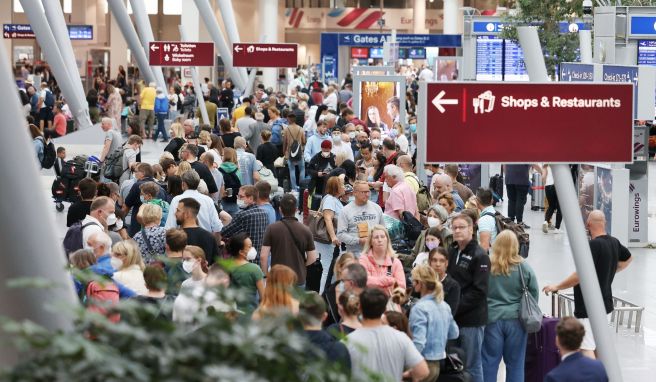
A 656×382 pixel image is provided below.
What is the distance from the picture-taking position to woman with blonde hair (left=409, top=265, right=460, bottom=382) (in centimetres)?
761

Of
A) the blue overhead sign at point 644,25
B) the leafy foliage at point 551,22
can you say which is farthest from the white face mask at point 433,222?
the leafy foliage at point 551,22

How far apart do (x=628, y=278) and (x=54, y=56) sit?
12960 millimetres

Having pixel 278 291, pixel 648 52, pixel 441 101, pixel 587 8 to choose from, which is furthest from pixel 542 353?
pixel 587 8

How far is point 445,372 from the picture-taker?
7895 mm

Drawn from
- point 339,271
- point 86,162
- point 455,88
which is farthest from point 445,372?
point 86,162

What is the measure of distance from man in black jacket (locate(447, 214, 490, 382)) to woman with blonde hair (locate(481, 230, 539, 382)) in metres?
0.13

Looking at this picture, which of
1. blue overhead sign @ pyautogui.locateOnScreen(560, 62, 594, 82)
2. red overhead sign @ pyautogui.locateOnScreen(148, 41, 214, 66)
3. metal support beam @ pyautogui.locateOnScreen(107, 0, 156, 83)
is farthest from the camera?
metal support beam @ pyautogui.locateOnScreen(107, 0, 156, 83)

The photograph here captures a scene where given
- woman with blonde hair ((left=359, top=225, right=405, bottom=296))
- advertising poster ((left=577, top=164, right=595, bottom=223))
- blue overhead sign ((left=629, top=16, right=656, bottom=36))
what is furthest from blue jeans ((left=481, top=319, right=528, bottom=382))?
blue overhead sign ((left=629, top=16, right=656, bottom=36))

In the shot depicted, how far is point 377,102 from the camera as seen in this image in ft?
87.3

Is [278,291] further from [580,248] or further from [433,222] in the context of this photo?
[433,222]

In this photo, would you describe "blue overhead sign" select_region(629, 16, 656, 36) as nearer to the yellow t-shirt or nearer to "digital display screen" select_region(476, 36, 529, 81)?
"digital display screen" select_region(476, 36, 529, 81)

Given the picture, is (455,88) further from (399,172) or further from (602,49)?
(602,49)

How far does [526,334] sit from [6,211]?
539cm

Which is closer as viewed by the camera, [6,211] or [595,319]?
[6,211]
